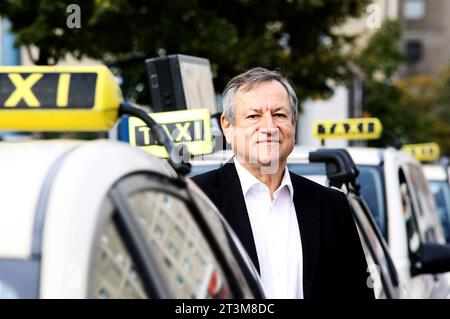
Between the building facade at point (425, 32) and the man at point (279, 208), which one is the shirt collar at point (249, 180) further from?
the building facade at point (425, 32)

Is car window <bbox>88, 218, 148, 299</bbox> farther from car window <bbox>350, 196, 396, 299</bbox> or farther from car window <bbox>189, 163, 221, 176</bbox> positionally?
car window <bbox>189, 163, 221, 176</bbox>

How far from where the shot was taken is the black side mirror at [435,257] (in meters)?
5.67

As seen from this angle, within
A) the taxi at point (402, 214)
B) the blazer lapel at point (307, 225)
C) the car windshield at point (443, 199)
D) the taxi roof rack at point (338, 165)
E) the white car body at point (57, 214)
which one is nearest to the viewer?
the white car body at point (57, 214)

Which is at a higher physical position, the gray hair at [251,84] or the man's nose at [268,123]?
the gray hair at [251,84]

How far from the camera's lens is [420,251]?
579cm

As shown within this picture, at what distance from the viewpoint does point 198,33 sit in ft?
54.0

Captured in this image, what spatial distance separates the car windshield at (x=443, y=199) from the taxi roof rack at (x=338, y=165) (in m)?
8.63

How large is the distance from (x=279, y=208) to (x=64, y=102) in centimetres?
130

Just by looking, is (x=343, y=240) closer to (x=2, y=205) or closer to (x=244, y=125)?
(x=244, y=125)

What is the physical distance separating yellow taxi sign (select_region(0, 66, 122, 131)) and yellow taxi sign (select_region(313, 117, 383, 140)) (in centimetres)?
507

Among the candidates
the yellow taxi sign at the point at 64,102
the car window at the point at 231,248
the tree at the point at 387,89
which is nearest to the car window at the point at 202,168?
the car window at the point at 231,248

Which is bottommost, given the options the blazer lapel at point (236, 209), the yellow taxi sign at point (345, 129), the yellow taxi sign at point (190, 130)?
the yellow taxi sign at point (345, 129)

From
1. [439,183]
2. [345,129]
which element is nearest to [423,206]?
[345,129]

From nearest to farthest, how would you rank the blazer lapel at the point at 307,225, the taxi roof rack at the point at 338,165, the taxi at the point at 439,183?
the blazer lapel at the point at 307,225 → the taxi roof rack at the point at 338,165 → the taxi at the point at 439,183
